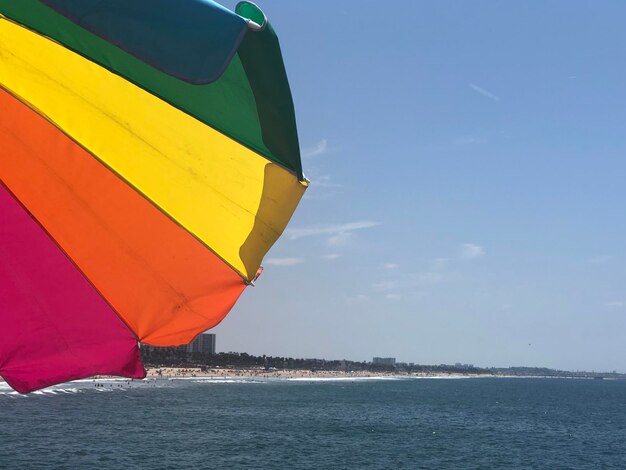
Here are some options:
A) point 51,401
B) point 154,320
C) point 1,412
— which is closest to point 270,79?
point 154,320

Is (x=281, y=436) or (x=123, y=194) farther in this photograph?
(x=281, y=436)

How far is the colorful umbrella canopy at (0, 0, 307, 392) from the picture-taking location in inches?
154

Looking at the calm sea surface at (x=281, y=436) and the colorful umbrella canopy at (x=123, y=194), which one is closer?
the colorful umbrella canopy at (x=123, y=194)

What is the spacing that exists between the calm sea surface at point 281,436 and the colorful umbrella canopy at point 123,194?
36.1 meters

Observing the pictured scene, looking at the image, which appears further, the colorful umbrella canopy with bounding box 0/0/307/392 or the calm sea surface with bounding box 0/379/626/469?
the calm sea surface with bounding box 0/379/626/469

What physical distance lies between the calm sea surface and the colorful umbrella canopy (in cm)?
3613

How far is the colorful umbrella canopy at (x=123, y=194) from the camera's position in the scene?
3.90 m

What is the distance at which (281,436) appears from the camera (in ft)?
179

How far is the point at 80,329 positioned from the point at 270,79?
85.2 inches

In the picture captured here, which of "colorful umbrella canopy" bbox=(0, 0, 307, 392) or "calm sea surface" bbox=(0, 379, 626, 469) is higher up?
"colorful umbrella canopy" bbox=(0, 0, 307, 392)

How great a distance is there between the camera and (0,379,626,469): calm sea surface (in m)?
42.7

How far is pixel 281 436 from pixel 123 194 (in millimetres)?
52445

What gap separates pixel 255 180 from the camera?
430cm

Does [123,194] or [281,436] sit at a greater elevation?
[123,194]
